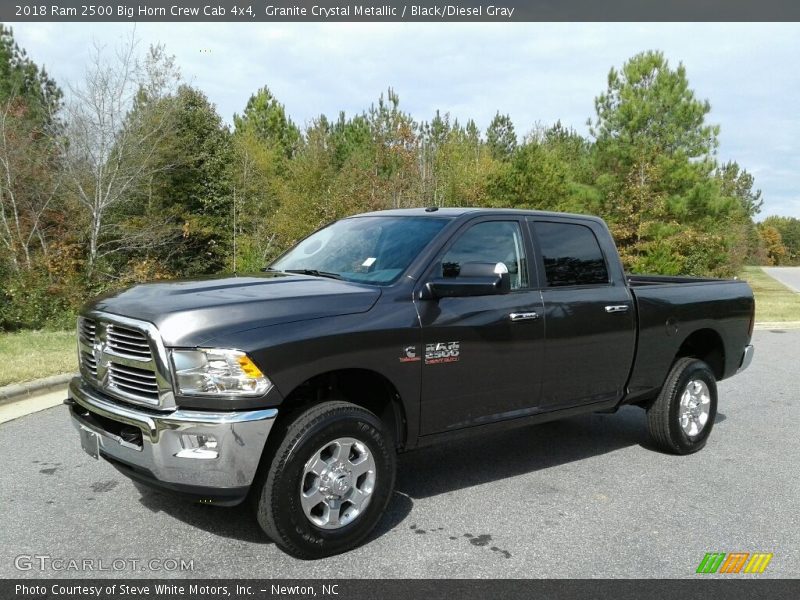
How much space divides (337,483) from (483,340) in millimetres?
1299

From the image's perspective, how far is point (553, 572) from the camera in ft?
11.9

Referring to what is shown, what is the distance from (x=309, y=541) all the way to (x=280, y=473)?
0.43 meters

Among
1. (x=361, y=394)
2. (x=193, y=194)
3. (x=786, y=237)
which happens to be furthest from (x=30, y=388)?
(x=786, y=237)

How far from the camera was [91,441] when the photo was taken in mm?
3836

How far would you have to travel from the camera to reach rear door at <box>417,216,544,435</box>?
418 cm

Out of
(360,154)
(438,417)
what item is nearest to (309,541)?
(438,417)

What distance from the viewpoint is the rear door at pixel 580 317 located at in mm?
4844

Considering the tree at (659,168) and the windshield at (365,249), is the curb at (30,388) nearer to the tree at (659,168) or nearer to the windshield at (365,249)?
the windshield at (365,249)

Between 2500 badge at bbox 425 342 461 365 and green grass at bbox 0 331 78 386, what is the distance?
5.51 m

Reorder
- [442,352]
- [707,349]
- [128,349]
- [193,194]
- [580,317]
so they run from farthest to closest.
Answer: [193,194] < [707,349] < [580,317] < [442,352] < [128,349]

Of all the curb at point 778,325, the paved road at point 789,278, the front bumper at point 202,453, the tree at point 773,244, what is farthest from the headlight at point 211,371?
the tree at point 773,244

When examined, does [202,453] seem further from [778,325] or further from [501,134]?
[501,134]

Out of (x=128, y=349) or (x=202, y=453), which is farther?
(x=128, y=349)
